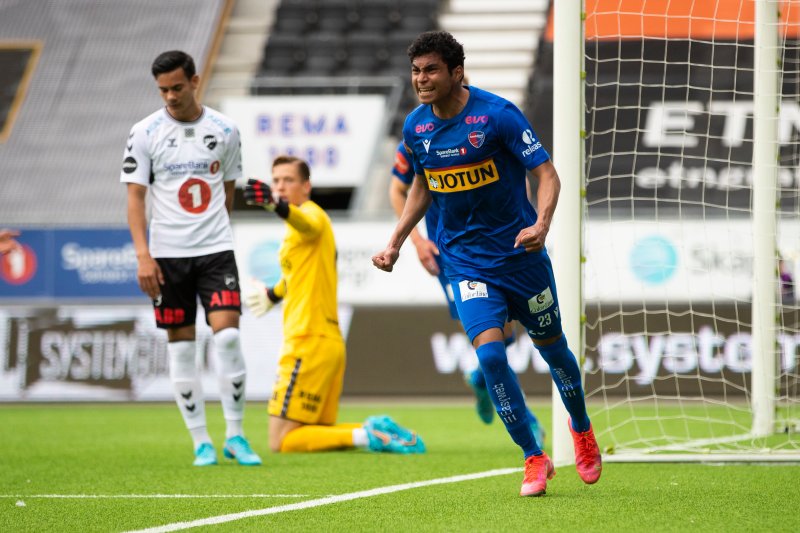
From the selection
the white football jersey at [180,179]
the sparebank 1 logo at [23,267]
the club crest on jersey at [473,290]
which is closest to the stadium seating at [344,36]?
the sparebank 1 logo at [23,267]

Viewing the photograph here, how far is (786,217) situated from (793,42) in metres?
3.51

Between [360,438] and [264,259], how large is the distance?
765 centimetres

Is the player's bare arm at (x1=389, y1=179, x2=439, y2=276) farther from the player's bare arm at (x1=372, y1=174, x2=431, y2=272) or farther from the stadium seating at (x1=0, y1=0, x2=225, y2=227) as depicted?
the stadium seating at (x1=0, y1=0, x2=225, y2=227)

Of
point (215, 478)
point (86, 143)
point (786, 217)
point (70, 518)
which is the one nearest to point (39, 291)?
point (86, 143)

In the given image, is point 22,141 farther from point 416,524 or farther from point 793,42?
point 416,524

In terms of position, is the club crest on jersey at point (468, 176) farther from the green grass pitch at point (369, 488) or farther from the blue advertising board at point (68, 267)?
the blue advertising board at point (68, 267)

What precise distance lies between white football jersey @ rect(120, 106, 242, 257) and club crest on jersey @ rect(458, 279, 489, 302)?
195 centimetres

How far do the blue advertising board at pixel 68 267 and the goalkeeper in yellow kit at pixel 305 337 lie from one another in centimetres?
798

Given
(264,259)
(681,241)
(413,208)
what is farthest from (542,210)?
(264,259)

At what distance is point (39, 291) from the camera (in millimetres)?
15078

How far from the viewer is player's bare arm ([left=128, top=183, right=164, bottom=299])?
6012 millimetres

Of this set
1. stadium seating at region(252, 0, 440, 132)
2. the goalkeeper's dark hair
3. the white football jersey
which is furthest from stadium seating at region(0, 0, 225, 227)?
the white football jersey

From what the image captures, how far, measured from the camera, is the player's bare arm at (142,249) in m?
6.01

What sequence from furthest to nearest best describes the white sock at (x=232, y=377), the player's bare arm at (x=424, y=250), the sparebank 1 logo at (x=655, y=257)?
the sparebank 1 logo at (x=655, y=257)
the player's bare arm at (x=424, y=250)
the white sock at (x=232, y=377)
